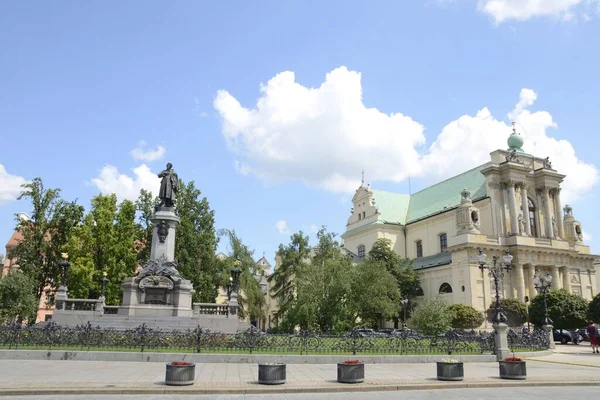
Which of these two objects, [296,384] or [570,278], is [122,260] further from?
[570,278]

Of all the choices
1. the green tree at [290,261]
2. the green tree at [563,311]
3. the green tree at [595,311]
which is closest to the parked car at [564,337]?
the green tree at [563,311]

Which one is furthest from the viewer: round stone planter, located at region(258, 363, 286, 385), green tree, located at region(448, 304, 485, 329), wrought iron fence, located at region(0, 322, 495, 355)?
green tree, located at region(448, 304, 485, 329)

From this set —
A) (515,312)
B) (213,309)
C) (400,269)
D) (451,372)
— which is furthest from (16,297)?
(515,312)

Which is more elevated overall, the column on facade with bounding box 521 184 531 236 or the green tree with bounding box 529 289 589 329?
the column on facade with bounding box 521 184 531 236

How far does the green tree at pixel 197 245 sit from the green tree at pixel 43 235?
1059cm

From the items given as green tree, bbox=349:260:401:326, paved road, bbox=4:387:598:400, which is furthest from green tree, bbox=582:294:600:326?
paved road, bbox=4:387:598:400

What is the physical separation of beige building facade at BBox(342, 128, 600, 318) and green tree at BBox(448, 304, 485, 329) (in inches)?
103

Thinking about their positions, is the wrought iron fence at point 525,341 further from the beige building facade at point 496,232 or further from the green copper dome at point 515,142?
the green copper dome at point 515,142

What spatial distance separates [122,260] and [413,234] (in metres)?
42.5

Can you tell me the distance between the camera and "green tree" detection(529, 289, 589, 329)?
1843 inches

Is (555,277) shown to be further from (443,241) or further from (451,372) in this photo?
(451,372)

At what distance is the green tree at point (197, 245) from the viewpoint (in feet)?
160

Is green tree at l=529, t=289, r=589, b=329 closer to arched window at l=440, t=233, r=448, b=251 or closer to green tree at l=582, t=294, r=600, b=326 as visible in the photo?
green tree at l=582, t=294, r=600, b=326

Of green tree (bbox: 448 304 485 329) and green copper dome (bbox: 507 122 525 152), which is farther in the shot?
green copper dome (bbox: 507 122 525 152)
